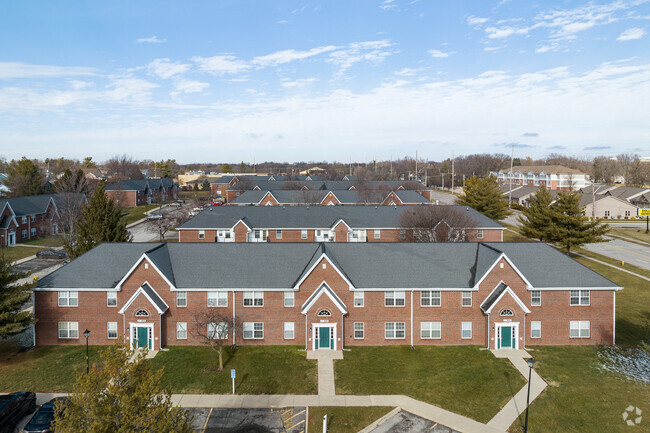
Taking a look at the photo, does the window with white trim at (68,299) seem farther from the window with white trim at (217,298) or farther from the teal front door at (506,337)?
the teal front door at (506,337)

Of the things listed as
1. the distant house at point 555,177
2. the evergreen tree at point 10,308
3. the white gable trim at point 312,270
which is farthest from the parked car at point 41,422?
the distant house at point 555,177

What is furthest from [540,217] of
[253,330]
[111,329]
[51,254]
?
[51,254]

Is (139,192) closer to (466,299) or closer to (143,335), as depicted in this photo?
(143,335)

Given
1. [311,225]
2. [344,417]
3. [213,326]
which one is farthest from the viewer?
[311,225]

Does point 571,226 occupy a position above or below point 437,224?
below

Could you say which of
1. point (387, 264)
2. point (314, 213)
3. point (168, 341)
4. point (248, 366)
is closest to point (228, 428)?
point (248, 366)

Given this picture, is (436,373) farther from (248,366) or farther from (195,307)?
(195,307)
